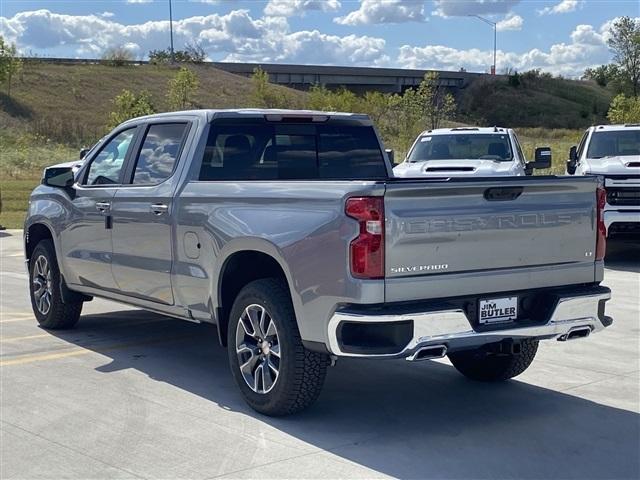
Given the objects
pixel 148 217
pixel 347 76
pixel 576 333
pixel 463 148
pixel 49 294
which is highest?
pixel 347 76

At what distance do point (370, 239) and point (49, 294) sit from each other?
4.71 meters

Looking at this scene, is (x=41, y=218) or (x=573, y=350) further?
(x=41, y=218)

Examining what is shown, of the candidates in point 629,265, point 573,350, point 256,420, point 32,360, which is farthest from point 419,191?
point 629,265

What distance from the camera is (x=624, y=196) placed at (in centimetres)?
1369

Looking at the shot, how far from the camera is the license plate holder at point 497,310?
5.47 m

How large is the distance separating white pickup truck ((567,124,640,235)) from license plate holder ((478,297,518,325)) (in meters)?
7.83

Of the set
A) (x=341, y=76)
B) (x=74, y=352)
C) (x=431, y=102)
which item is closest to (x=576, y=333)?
(x=74, y=352)

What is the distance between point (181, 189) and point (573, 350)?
12.2 ft

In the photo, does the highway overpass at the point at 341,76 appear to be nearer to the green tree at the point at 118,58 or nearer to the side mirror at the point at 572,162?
the green tree at the point at 118,58

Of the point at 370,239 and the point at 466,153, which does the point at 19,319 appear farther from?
the point at 466,153

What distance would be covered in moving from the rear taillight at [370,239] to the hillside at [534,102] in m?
91.4

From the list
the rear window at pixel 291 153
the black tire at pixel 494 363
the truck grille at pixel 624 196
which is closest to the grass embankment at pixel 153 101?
the truck grille at pixel 624 196

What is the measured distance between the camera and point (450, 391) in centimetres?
666

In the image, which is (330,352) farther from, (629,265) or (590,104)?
(590,104)
